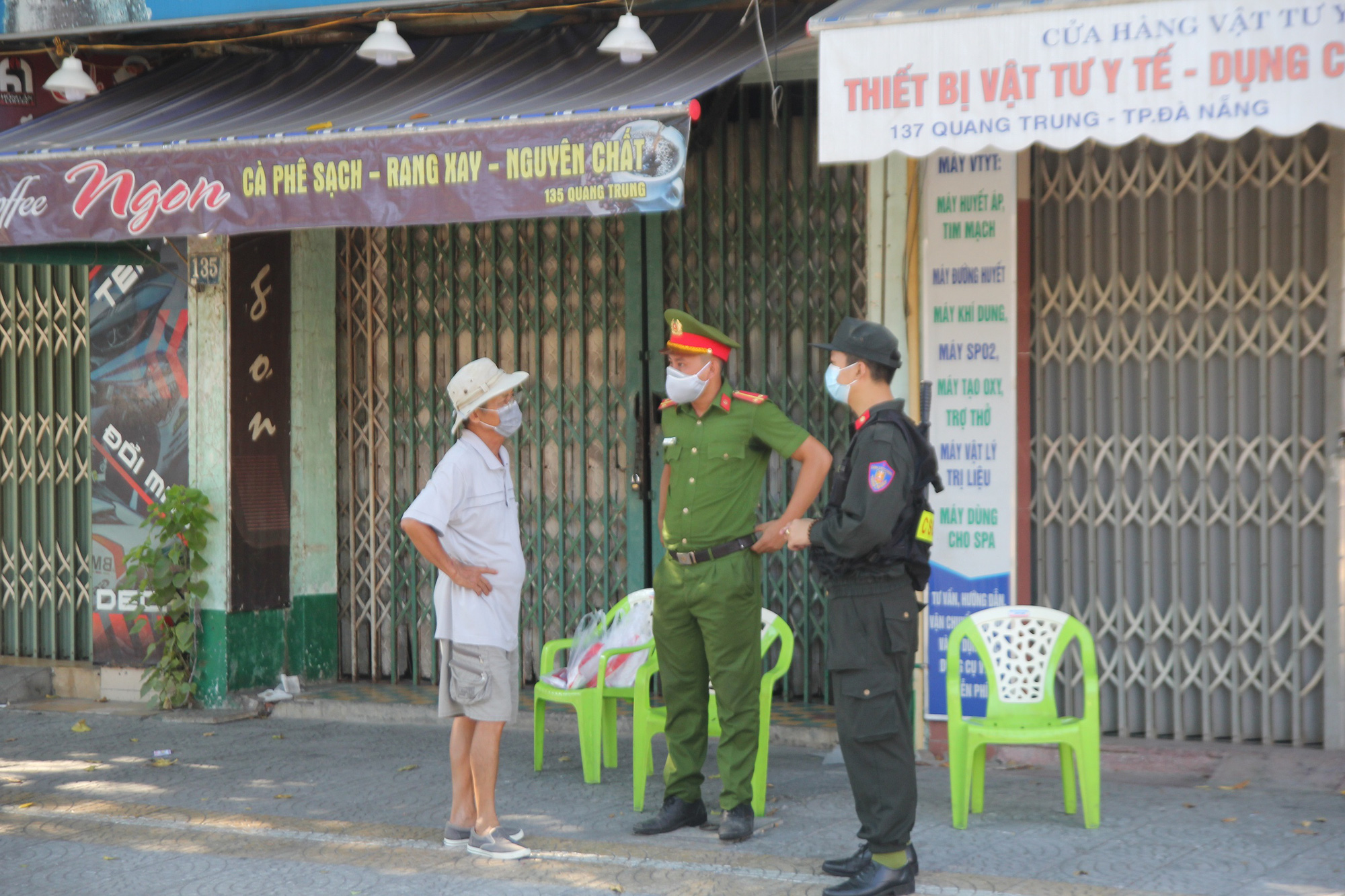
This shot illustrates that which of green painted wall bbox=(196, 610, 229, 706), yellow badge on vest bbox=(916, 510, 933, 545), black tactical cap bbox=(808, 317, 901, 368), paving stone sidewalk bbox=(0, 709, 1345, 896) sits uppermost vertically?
black tactical cap bbox=(808, 317, 901, 368)

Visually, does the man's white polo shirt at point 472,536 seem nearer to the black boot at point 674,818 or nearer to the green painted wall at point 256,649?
the black boot at point 674,818

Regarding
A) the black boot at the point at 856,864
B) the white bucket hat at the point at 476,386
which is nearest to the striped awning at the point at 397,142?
the white bucket hat at the point at 476,386

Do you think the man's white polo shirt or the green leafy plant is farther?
the green leafy plant

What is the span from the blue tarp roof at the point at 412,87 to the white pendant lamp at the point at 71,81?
96 mm

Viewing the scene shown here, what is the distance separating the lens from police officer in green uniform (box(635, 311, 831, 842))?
203 inches

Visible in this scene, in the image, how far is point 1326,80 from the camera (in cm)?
465

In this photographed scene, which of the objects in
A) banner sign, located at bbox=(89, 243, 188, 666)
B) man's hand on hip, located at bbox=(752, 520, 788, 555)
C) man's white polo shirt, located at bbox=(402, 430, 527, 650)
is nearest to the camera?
man's white polo shirt, located at bbox=(402, 430, 527, 650)

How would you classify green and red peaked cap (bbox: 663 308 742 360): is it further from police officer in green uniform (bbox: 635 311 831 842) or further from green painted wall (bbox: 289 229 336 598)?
green painted wall (bbox: 289 229 336 598)

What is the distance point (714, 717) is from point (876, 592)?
4.77 ft

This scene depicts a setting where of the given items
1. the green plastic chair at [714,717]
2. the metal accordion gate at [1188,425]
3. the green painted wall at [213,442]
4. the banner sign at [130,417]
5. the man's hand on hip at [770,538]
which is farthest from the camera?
the banner sign at [130,417]

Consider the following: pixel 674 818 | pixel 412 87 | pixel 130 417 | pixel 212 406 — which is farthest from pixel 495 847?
pixel 130 417

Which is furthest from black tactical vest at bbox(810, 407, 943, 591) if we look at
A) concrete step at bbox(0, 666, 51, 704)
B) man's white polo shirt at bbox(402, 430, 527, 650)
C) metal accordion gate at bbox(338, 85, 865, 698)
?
concrete step at bbox(0, 666, 51, 704)

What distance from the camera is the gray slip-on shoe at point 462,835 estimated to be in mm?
5168

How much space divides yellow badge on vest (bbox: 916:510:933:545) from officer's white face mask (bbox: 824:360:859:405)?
0.47 meters
